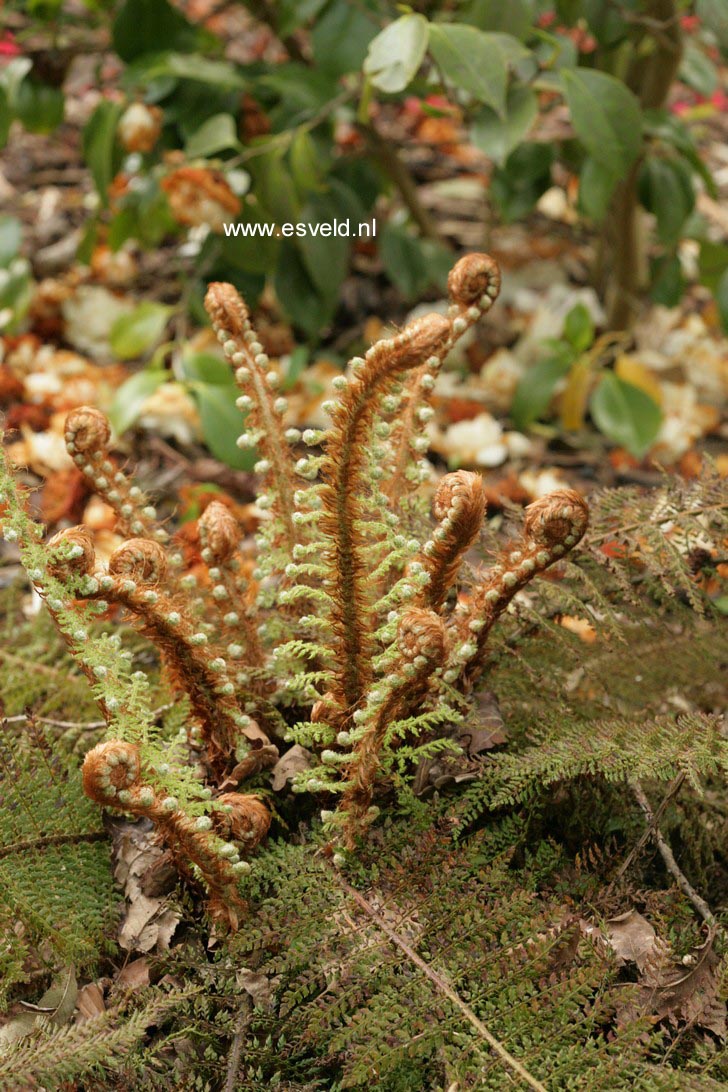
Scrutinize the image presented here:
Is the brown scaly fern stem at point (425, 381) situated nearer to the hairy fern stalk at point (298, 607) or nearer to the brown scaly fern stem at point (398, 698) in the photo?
the hairy fern stalk at point (298, 607)

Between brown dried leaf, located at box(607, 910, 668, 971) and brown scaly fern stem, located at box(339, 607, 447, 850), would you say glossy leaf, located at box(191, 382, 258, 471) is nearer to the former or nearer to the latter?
brown scaly fern stem, located at box(339, 607, 447, 850)

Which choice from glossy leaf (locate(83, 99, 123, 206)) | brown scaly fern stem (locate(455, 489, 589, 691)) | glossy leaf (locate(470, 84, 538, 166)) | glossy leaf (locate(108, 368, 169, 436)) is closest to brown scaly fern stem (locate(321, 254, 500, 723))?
brown scaly fern stem (locate(455, 489, 589, 691))

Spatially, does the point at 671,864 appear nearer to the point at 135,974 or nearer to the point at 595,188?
the point at 135,974

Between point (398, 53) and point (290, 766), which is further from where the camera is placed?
point (398, 53)

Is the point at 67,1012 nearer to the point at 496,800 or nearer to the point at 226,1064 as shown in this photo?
the point at 226,1064

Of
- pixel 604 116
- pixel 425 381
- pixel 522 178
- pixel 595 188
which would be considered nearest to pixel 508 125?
pixel 604 116

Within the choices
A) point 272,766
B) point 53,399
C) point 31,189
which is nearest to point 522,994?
point 272,766

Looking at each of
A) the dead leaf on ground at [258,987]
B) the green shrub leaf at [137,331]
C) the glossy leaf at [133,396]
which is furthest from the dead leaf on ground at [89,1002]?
the green shrub leaf at [137,331]

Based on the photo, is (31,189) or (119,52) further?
(31,189)
